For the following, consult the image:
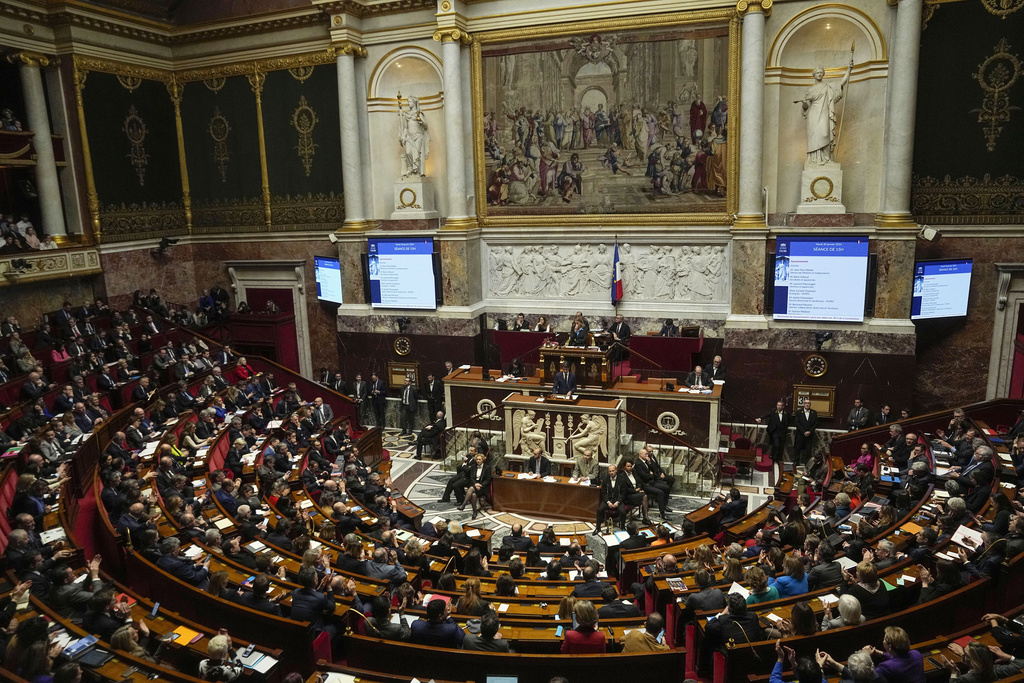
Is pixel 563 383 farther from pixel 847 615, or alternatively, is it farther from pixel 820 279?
pixel 847 615

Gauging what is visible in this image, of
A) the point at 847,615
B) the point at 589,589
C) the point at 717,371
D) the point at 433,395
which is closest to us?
the point at 847,615

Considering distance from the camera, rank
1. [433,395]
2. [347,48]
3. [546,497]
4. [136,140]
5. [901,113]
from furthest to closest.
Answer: [136,140]
[347,48]
[433,395]
[901,113]
[546,497]

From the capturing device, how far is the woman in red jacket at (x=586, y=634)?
23.5ft

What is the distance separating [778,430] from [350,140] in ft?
47.0

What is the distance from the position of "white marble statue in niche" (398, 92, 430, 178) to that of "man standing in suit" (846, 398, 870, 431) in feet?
43.5

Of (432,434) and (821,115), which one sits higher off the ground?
(821,115)

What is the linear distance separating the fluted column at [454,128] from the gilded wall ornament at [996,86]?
12.7 m

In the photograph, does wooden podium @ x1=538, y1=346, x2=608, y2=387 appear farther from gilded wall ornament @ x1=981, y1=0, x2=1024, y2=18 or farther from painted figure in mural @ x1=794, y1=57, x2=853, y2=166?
gilded wall ornament @ x1=981, y1=0, x2=1024, y2=18

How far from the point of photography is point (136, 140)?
73.3ft

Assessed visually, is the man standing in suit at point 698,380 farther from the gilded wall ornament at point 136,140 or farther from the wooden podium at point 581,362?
the gilded wall ornament at point 136,140

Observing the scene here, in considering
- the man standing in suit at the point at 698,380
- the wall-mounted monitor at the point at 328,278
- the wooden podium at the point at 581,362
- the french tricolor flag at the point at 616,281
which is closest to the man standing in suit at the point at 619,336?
the wooden podium at the point at 581,362

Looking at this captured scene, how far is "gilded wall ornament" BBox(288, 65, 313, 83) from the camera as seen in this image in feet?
72.1

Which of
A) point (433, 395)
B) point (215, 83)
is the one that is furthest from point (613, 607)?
point (215, 83)

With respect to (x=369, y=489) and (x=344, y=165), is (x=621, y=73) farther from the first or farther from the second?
(x=369, y=489)
